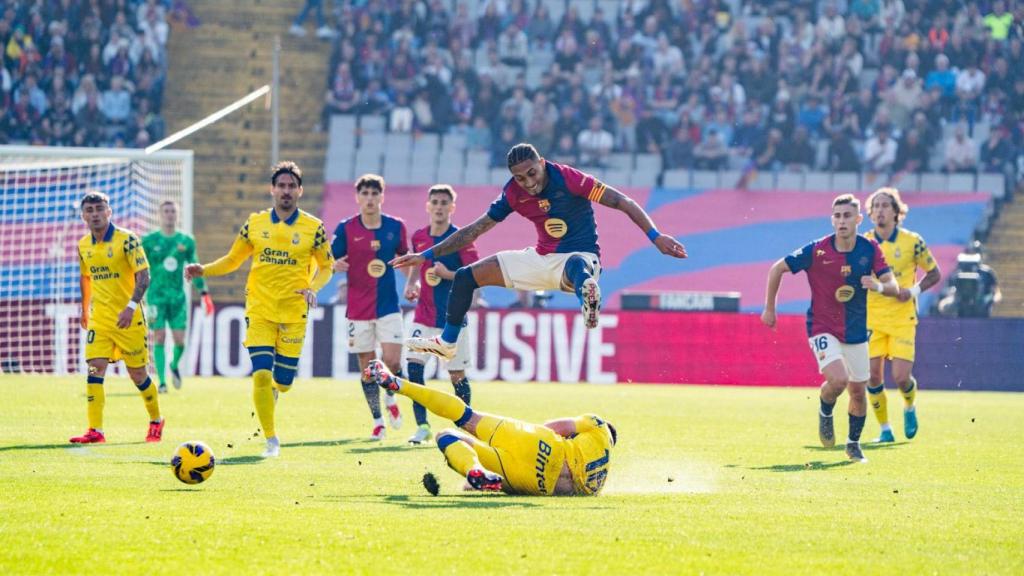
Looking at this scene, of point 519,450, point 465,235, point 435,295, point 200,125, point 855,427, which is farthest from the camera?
point 200,125

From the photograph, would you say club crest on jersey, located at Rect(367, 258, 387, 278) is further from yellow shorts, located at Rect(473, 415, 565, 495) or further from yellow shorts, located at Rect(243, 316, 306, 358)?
yellow shorts, located at Rect(473, 415, 565, 495)

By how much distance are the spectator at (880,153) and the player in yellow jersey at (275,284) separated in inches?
844

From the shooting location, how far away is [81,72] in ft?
111

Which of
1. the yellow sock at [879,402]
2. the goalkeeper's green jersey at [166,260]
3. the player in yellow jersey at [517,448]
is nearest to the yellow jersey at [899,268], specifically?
the yellow sock at [879,402]

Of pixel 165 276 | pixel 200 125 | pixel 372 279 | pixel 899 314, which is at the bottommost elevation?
pixel 165 276

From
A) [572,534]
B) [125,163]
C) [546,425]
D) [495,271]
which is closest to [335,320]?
[125,163]

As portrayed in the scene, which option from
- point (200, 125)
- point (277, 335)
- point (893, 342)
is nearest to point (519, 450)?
point (277, 335)

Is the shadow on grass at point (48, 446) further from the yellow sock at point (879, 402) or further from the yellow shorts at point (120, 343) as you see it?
the yellow sock at point (879, 402)

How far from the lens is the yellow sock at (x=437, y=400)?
1011 centimetres

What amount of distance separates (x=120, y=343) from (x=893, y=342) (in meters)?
8.37

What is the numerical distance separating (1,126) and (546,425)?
84.4 feet

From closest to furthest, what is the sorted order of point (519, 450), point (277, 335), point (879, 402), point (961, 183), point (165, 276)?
point (519, 450)
point (277, 335)
point (879, 402)
point (165, 276)
point (961, 183)

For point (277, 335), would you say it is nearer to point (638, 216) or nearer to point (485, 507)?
point (638, 216)

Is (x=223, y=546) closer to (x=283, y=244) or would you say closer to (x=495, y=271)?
(x=495, y=271)
